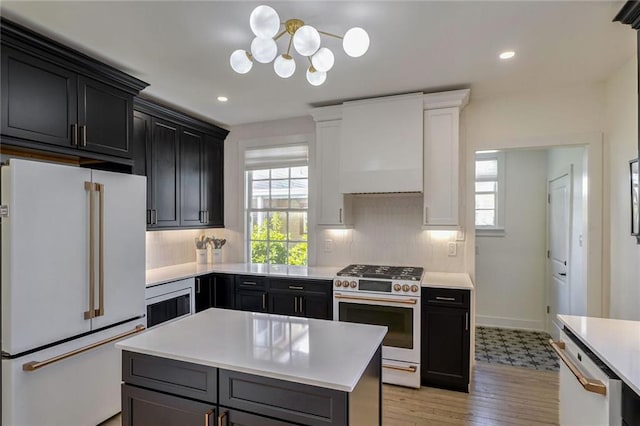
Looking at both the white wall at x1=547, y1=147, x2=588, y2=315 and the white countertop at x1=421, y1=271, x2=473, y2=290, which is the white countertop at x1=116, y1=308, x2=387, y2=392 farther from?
the white wall at x1=547, y1=147, x2=588, y2=315

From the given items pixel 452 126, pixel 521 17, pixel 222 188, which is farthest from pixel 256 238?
pixel 521 17

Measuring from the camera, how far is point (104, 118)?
2498 millimetres

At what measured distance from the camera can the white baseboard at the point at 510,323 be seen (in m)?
4.45

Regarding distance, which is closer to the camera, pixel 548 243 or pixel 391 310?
pixel 391 310

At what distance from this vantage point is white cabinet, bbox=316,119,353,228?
11.9 feet

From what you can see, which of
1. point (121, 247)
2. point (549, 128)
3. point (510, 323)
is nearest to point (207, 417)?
point (121, 247)

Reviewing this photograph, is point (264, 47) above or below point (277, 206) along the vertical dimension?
above

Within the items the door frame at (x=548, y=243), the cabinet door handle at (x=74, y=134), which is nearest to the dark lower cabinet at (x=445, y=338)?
the door frame at (x=548, y=243)

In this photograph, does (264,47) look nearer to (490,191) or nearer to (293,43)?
(293,43)

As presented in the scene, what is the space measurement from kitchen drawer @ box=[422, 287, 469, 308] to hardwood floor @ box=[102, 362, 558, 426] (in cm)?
77

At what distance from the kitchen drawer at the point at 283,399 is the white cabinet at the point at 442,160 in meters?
2.37

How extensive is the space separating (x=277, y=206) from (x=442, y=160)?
2104 mm

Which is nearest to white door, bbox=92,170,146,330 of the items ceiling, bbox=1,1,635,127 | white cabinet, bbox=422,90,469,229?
ceiling, bbox=1,1,635,127

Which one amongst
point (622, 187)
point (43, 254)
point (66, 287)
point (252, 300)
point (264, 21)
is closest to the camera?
point (264, 21)
